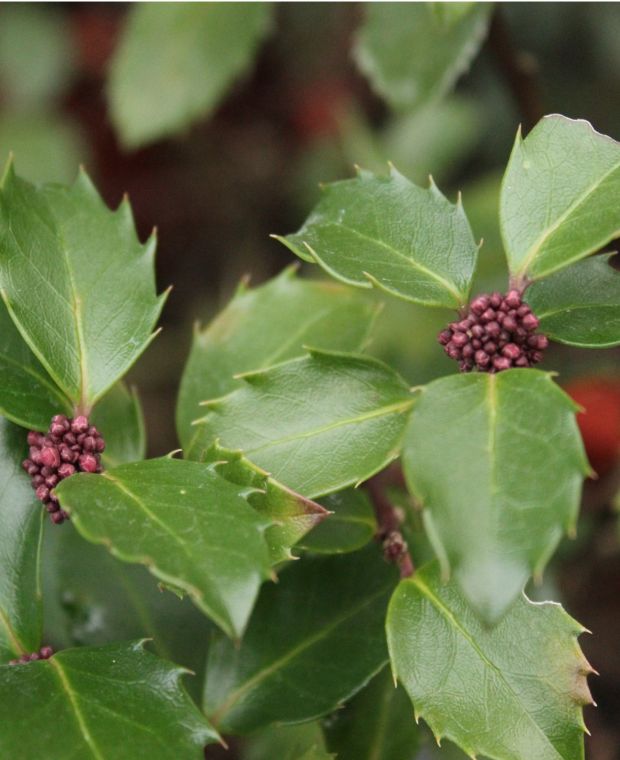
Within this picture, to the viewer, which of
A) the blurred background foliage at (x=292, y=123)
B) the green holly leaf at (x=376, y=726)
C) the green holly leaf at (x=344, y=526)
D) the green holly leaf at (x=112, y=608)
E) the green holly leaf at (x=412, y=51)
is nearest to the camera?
the green holly leaf at (x=344, y=526)

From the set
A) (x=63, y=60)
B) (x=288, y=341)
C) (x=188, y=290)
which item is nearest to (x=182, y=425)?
(x=288, y=341)

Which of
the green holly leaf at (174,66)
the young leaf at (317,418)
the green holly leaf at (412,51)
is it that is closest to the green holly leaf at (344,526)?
the young leaf at (317,418)

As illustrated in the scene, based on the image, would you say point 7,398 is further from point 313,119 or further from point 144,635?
point 313,119

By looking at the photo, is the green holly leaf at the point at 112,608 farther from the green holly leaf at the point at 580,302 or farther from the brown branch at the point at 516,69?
the brown branch at the point at 516,69

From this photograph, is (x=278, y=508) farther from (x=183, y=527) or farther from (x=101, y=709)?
(x=101, y=709)

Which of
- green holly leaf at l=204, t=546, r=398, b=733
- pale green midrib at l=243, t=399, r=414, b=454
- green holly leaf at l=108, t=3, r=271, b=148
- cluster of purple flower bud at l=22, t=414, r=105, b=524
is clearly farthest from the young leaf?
green holly leaf at l=108, t=3, r=271, b=148
